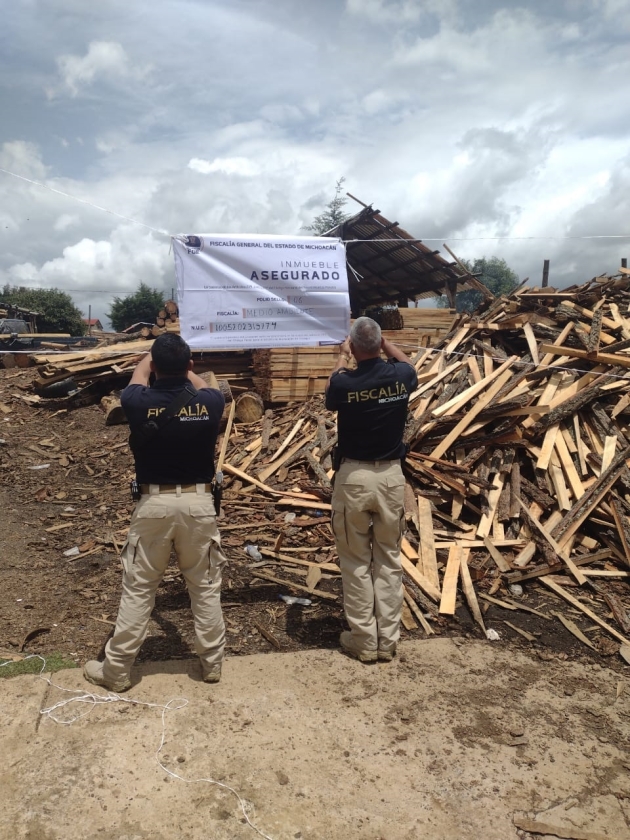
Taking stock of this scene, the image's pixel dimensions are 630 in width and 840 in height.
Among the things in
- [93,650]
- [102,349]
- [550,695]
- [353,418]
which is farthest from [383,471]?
[102,349]

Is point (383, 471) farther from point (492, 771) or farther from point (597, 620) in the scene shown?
point (597, 620)

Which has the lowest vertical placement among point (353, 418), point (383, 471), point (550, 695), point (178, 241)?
point (550, 695)

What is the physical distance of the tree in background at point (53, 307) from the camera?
48.2 meters

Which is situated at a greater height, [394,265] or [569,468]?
[394,265]

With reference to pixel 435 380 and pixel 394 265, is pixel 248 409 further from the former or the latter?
pixel 394 265

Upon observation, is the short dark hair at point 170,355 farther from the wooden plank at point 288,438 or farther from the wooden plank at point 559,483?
the wooden plank at point 288,438

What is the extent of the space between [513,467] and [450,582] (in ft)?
6.58

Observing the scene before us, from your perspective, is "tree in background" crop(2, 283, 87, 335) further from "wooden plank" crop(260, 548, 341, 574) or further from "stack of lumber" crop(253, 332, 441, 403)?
"wooden plank" crop(260, 548, 341, 574)

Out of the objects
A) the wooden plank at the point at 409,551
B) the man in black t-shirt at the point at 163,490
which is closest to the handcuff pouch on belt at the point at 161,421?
the man in black t-shirt at the point at 163,490

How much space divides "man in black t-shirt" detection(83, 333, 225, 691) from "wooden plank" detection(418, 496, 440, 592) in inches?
101

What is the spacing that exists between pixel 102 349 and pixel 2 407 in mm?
2765

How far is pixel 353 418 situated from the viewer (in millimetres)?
4148

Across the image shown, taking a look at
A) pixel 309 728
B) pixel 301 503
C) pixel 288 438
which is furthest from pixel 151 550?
pixel 288 438

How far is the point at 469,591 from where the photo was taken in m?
5.25
